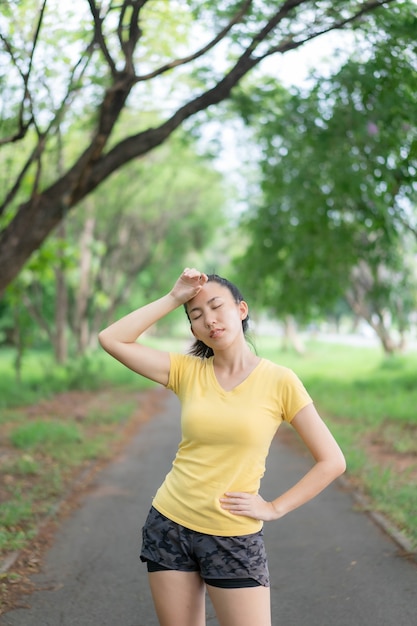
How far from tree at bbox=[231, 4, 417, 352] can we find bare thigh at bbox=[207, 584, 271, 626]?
4.49 m

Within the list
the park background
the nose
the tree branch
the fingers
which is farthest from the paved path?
the tree branch

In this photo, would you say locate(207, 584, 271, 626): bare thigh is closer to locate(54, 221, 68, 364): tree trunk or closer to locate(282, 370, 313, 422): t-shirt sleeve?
locate(282, 370, 313, 422): t-shirt sleeve

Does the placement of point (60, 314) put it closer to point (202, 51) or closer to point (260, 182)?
point (260, 182)

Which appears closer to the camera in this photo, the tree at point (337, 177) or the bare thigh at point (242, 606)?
the bare thigh at point (242, 606)

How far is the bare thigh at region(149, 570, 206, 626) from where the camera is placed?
2.91 metres

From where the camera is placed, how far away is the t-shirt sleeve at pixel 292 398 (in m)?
2.92

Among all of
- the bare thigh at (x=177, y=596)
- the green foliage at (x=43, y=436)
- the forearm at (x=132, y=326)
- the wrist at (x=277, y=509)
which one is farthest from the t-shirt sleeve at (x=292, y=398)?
the green foliage at (x=43, y=436)

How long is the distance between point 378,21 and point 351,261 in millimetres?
5913

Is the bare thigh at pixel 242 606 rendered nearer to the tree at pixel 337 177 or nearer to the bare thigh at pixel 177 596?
the bare thigh at pixel 177 596

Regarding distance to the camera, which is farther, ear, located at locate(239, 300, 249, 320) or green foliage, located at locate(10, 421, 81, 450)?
green foliage, located at locate(10, 421, 81, 450)

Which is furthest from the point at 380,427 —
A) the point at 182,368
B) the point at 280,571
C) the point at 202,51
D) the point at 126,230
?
the point at 126,230

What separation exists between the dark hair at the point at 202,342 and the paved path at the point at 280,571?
2235mm

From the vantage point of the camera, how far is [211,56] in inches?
443

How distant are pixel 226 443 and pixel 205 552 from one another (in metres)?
0.41
